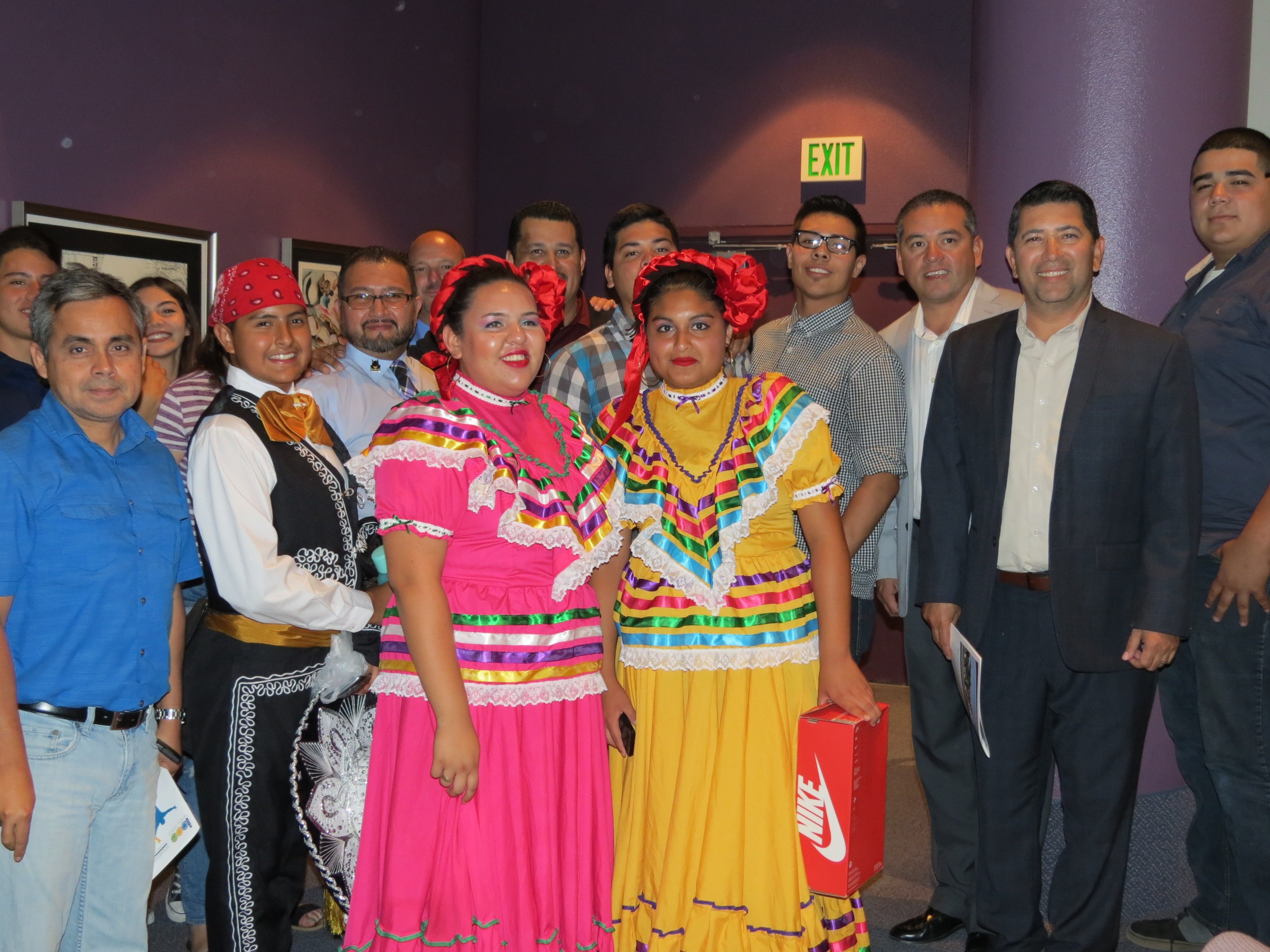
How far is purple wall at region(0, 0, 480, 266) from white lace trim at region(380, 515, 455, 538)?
2.69m

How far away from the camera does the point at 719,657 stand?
2625mm

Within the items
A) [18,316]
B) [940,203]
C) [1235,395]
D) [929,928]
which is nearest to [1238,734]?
[1235,395]

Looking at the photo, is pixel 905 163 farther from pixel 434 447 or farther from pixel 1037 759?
pixel 434 447

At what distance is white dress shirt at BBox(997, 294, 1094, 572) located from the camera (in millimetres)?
2818

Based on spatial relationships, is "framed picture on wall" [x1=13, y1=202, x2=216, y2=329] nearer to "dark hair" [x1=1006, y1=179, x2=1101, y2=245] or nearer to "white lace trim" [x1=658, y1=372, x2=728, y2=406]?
"white lace trim" [x1=658, y1=372, x2=728, y2=406]

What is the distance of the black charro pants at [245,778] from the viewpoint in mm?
2463

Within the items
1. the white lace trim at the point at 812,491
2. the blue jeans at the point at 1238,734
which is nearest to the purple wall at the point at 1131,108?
the blue jeans at the point at 1238,734

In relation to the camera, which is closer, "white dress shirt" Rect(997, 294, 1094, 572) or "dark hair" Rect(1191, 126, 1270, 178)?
"white dress shirt" Rect(997, 294, 1094, 572)

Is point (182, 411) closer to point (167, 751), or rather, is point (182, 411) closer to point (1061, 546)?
point (167, 751)

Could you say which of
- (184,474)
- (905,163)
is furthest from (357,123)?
(184,474)

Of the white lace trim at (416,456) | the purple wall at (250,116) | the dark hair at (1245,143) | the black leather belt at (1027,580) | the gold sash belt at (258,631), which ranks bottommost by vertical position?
the gold sash belt at (258,631)

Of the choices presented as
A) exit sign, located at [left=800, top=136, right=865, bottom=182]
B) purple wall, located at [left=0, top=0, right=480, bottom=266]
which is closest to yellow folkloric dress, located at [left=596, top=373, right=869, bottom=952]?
purple wall, located at [left=0, top=0, right=480, bottom=266]

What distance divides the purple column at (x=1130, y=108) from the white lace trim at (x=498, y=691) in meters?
2.54

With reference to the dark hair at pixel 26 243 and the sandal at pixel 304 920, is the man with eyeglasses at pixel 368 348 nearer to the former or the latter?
the dark hair at pixel 26 243
